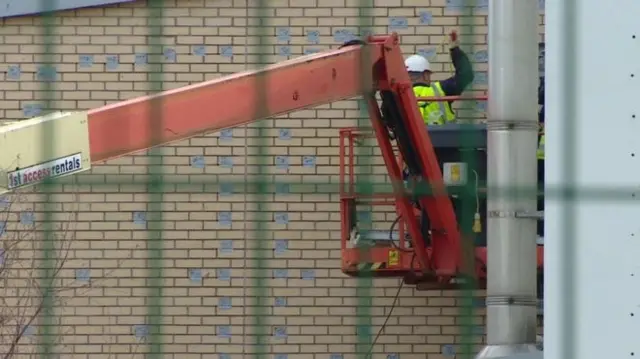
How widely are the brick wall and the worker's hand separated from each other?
4 centimetres

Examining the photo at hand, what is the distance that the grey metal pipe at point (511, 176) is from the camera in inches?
146

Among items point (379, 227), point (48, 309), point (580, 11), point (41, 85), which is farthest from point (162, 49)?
point (379, 227)

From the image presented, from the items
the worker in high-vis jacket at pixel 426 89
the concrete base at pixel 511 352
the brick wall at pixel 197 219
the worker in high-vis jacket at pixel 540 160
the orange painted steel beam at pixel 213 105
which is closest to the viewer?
the worker in high-vis jacket at pixel 540 160

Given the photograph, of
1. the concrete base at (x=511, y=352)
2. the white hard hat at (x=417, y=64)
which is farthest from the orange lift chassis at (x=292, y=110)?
the concrete base at (x=511, y=352)

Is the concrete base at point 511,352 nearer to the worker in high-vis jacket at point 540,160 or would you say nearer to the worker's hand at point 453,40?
the worker in high-vis jacket at point 540,160

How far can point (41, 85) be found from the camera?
375cm

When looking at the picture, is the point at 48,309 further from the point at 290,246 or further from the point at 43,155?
the point at 290,246

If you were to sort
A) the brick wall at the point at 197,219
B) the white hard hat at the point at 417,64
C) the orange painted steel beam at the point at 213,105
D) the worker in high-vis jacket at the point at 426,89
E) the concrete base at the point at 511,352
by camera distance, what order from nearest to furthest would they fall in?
the brick wall at the point at 197,219
the orange painted steel beam at the point at 213,105
the concrete base at the point at 511,352
the worker in high-vis jacket at the point at 426,89
the white hard hat at the point at 417,64

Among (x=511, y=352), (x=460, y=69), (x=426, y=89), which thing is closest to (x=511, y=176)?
(x=460, y=69)

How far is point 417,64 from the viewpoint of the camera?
7453 mm

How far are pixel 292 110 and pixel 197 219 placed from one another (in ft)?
2.08

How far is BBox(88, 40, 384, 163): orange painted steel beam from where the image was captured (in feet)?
12.6

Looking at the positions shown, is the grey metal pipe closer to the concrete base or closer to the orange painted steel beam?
the concrete base

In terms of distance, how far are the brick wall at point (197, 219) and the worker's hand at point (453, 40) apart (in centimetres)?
4
